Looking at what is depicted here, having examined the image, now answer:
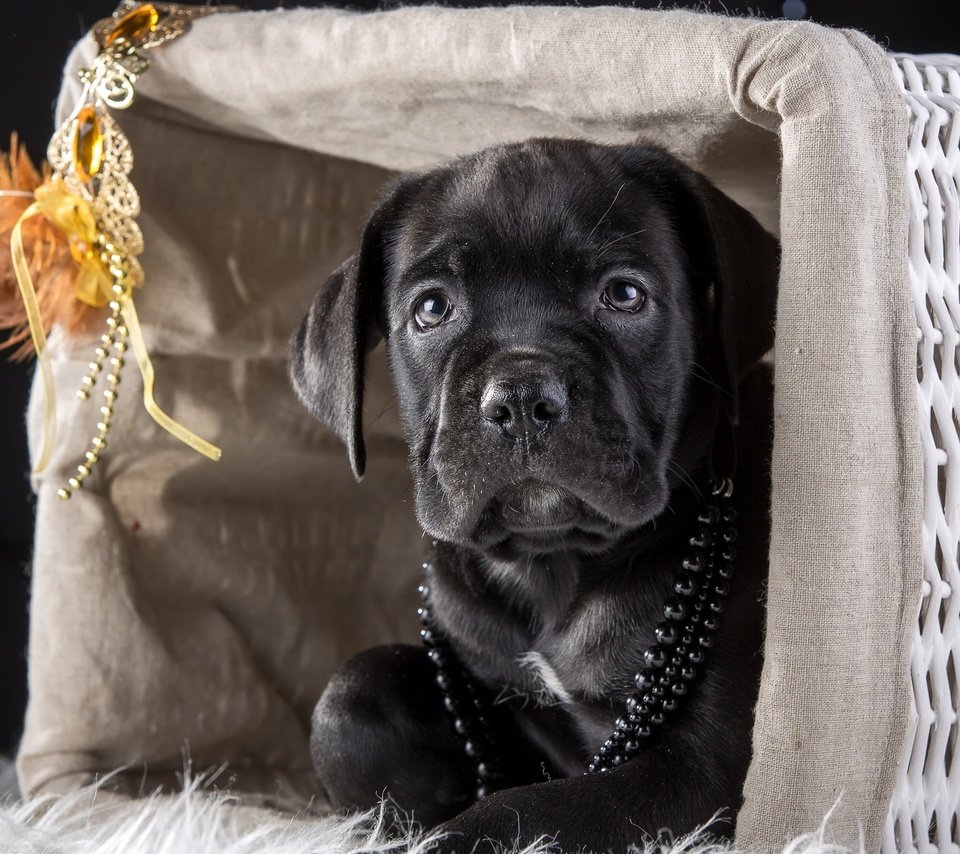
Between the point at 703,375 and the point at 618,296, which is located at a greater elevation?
the point at 618,296

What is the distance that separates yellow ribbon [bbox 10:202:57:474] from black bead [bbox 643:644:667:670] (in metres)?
1.17

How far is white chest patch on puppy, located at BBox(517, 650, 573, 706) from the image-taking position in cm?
183

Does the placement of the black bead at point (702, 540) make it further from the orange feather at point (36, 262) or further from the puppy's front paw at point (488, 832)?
the orange feather at point (36, 262)

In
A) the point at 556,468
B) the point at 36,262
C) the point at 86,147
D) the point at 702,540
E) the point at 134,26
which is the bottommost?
the point at 702,540

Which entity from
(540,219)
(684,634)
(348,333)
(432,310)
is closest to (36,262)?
(348,333)

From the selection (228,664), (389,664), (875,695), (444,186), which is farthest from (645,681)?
(228,664)

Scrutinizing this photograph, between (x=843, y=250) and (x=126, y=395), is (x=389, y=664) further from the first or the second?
(x=843, y=250)

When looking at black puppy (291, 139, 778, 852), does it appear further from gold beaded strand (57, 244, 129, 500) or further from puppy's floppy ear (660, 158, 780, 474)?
gold beaded strand (57, 244, 129, 500)

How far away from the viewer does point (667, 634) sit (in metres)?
1.70

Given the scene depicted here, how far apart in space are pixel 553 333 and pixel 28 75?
63.9 inches

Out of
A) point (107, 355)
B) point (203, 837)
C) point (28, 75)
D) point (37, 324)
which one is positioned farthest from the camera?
point (28, 75)

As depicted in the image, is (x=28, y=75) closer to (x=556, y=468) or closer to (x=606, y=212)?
(x=606, y=212)

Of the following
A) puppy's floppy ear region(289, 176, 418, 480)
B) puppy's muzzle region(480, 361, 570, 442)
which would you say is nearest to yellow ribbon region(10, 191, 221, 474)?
puppy's floppy ear region(289, 176, 418, 480)

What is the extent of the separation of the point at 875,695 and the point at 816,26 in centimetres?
88
